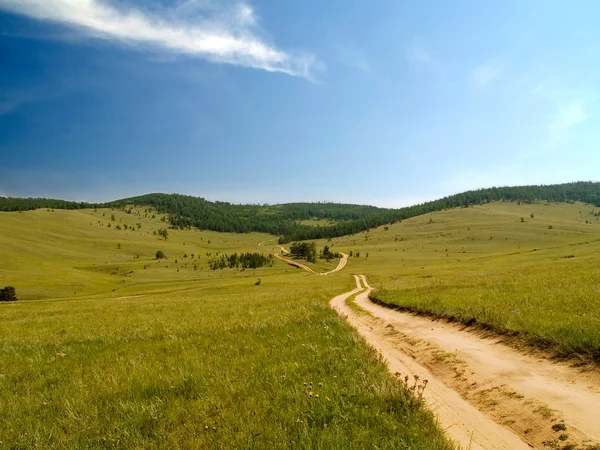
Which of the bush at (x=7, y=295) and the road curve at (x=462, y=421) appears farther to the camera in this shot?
the bush at (x=7, y=295)

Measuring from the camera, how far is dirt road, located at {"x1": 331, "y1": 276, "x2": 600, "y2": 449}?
Result: 598 centimetres

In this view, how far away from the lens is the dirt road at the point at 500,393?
5977 millimetres

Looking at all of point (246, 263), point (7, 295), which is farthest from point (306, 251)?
point (7, 295)

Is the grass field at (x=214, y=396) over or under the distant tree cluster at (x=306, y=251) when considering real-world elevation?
over

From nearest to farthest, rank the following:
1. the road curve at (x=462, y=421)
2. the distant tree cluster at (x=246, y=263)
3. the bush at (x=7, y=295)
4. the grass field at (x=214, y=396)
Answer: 1. the grass field at (x=214, y=396)
2. the road curve at (x=462, y=421)
3. the bush at (x=7, y=295)
4. the distant tree cluster at (x=246, y=263)

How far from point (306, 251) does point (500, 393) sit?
16767 cm

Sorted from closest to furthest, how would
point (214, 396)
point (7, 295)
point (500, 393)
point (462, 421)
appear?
point (214, 396) → point (462, 421) → point (500, 393) → point (7, 295)

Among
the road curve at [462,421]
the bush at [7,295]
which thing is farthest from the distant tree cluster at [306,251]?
the road curve at [462,421]

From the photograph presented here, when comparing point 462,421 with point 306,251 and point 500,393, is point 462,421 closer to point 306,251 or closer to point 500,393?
point 500,393

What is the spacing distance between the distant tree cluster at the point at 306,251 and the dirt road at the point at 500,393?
150 metres

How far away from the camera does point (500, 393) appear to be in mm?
7871

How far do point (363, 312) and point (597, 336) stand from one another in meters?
15.5

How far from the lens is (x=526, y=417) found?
6633 mm

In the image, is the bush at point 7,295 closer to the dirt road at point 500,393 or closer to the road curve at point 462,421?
the dirt road at point 500,393
